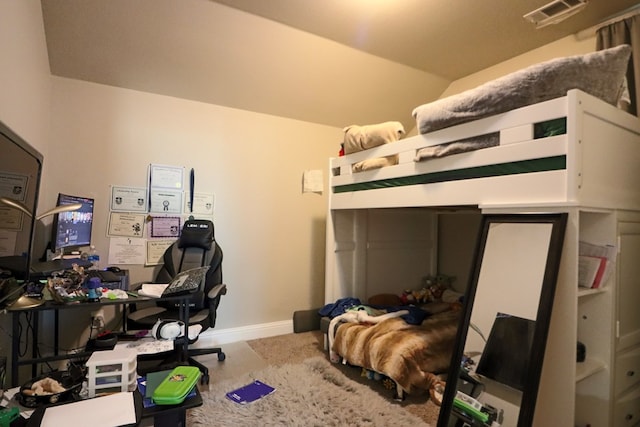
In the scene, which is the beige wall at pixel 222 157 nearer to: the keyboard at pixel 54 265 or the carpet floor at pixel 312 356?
the carpet floor at pixel 312 356

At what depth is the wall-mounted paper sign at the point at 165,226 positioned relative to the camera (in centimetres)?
278

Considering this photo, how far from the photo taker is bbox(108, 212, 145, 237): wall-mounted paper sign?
2.63 meters

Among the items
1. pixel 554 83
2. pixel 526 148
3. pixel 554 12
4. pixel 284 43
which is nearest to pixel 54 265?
pixel 284 43

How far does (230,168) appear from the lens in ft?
10.1

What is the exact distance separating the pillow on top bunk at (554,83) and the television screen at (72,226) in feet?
8.58

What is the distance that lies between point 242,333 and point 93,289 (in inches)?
62.1

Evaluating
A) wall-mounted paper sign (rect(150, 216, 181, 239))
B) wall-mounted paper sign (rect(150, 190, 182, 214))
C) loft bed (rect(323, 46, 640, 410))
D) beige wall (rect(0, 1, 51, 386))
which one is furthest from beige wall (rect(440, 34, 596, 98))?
beige wall (rect(0, 1, 51, 386))

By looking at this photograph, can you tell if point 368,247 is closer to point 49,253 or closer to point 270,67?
point 270,67

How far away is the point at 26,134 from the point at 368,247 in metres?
2.67

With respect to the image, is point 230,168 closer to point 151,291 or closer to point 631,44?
point 151,291

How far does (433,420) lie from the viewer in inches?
73.4

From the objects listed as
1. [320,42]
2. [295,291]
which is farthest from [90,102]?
[295,291]

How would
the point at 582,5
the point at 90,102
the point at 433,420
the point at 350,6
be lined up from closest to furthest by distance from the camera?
the point at 433,420, the point at 582,5, the point at 350,6, the point at 90,102

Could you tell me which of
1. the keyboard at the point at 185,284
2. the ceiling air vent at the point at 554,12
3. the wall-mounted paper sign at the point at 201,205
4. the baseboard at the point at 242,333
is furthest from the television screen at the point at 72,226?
the ceiling air vent at the point at 554,12
